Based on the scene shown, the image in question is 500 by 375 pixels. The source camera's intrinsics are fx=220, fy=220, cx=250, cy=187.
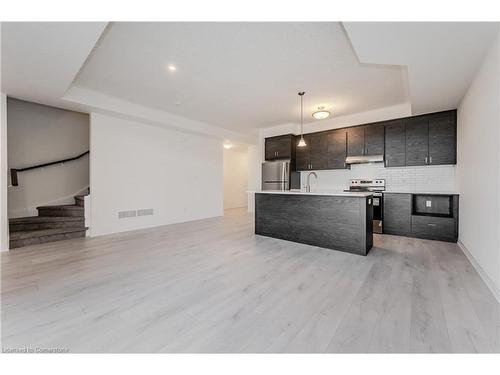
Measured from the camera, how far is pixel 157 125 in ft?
17.5

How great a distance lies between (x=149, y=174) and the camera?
17.4ft

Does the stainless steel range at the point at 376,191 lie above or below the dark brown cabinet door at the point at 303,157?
below

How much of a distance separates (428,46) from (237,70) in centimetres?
223

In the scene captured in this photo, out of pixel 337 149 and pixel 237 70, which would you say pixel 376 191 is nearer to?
pixel 337 149

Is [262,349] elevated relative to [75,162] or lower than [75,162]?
lower

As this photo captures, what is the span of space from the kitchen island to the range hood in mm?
1865

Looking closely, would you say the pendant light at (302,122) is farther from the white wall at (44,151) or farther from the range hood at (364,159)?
the white wall at (44,151)

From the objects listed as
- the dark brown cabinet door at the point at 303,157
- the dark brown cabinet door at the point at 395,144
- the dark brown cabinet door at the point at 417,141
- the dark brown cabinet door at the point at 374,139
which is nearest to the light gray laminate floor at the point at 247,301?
the dark brown cabinet door at the point at 417,141

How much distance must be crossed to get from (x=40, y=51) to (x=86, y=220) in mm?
3076

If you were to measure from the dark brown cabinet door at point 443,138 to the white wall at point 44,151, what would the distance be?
7576 mm

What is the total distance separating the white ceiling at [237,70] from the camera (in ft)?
7.97

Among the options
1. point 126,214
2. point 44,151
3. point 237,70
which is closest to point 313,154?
point 237,70
